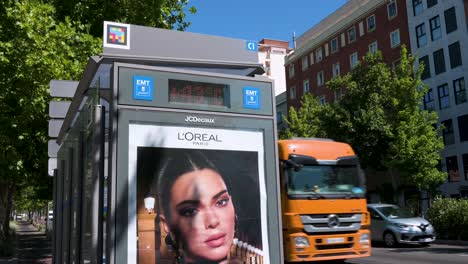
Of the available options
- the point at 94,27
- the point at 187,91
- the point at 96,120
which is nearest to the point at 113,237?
the point at 96,120

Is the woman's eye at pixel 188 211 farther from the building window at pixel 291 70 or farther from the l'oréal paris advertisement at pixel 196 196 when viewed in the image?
the building window at pixel 291 70

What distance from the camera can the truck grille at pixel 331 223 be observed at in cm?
1169

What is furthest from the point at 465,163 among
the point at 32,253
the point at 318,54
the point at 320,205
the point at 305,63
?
the point at 32,253

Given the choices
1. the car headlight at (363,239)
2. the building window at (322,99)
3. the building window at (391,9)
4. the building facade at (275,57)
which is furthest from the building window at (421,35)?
the building facade at (275,57)

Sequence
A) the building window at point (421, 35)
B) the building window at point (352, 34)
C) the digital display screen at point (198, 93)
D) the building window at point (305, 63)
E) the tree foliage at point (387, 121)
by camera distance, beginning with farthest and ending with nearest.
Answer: the building window at point (305, 63), the building window at point (352, 34), the building window at point (421, 35), the tree foliage at point (387, 121), the digital display screen at point (198, 93)

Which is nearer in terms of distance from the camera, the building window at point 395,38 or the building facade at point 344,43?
the building window at point 395,38

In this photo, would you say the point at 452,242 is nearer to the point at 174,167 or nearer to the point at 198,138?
the point at 198,138

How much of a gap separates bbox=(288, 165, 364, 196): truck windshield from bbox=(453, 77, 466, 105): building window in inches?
1033

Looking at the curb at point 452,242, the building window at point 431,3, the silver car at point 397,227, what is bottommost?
the curb at point 452,242

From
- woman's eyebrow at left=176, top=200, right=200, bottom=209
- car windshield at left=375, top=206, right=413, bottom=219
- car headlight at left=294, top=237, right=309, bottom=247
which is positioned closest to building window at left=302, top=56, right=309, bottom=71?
car windshield at left=375, top=206, right=413, bottom=219

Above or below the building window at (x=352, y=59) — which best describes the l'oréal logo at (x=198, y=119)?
below

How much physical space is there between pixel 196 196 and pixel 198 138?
0.43 m

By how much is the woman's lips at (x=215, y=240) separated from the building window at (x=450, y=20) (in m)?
36.9

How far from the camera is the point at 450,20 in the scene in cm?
3681
